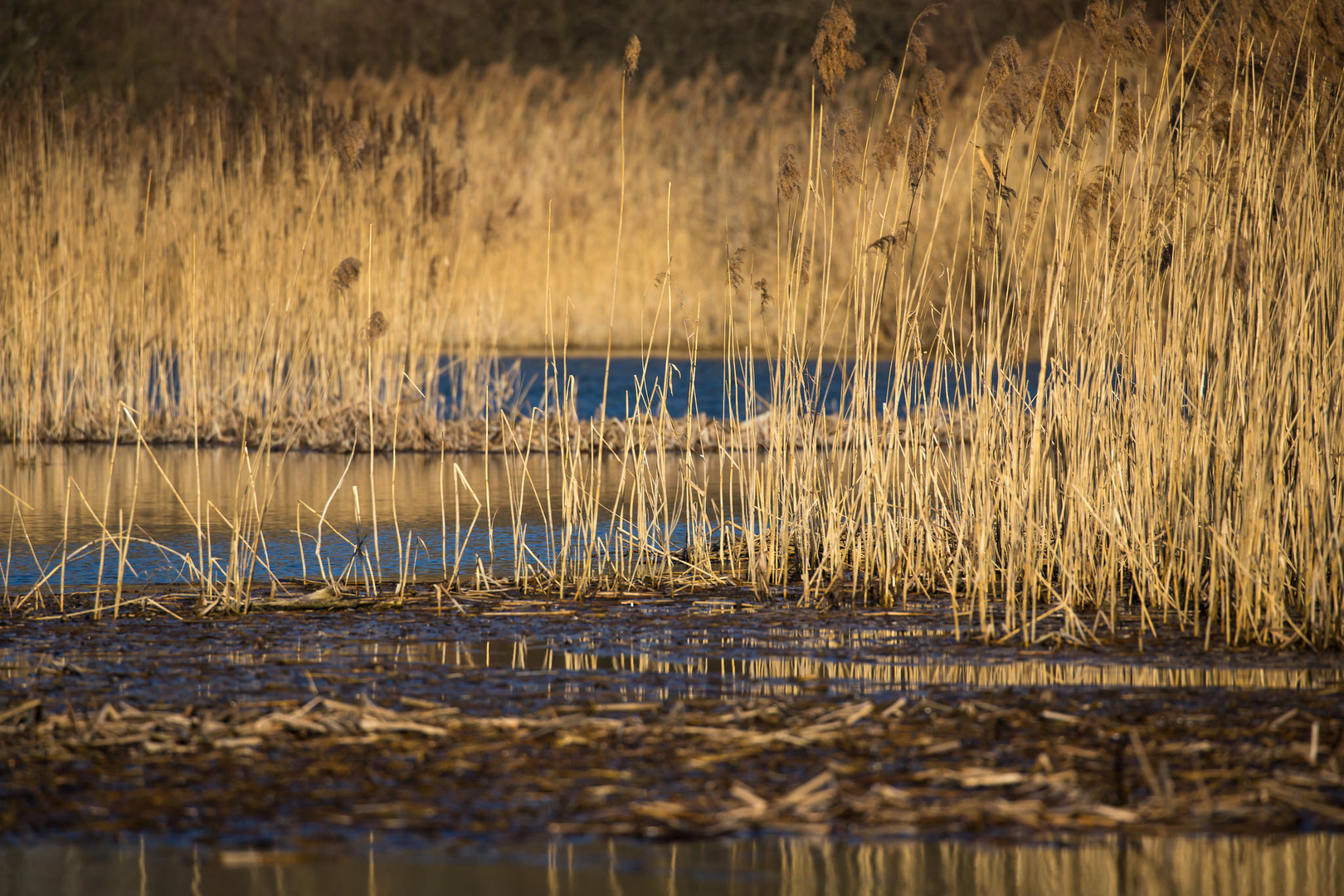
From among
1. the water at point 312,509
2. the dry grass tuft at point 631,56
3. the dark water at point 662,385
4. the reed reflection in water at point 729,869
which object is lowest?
the reed reflection in water at point 729,869

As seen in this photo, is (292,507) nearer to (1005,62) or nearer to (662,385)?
(662,385)

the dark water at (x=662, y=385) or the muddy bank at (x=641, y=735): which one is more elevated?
the dark water at (x=662, y=385)

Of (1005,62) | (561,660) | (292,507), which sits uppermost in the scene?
(1005,62)

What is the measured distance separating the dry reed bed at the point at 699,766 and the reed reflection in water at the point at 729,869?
0.19 ft

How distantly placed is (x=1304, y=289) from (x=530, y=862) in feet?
8.63

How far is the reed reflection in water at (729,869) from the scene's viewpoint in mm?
2201

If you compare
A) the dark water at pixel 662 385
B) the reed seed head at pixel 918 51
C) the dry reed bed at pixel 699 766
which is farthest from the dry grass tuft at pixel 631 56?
the dark water at pixel 662 385

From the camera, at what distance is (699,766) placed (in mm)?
2676

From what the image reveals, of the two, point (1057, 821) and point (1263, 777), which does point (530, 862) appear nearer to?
point (1057, 821)

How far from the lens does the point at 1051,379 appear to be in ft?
13.9

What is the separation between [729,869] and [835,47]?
2.53m

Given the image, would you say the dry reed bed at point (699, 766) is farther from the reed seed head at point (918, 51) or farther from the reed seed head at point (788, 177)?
the reed seed head at point (918, 51)

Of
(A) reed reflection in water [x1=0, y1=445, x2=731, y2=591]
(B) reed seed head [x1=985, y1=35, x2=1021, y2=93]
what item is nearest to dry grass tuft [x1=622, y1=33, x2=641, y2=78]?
(B) reed seed head [x1=985, y1=35, x2=1021, y2=93]

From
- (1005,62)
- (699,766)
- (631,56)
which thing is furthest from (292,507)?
(699,766)
